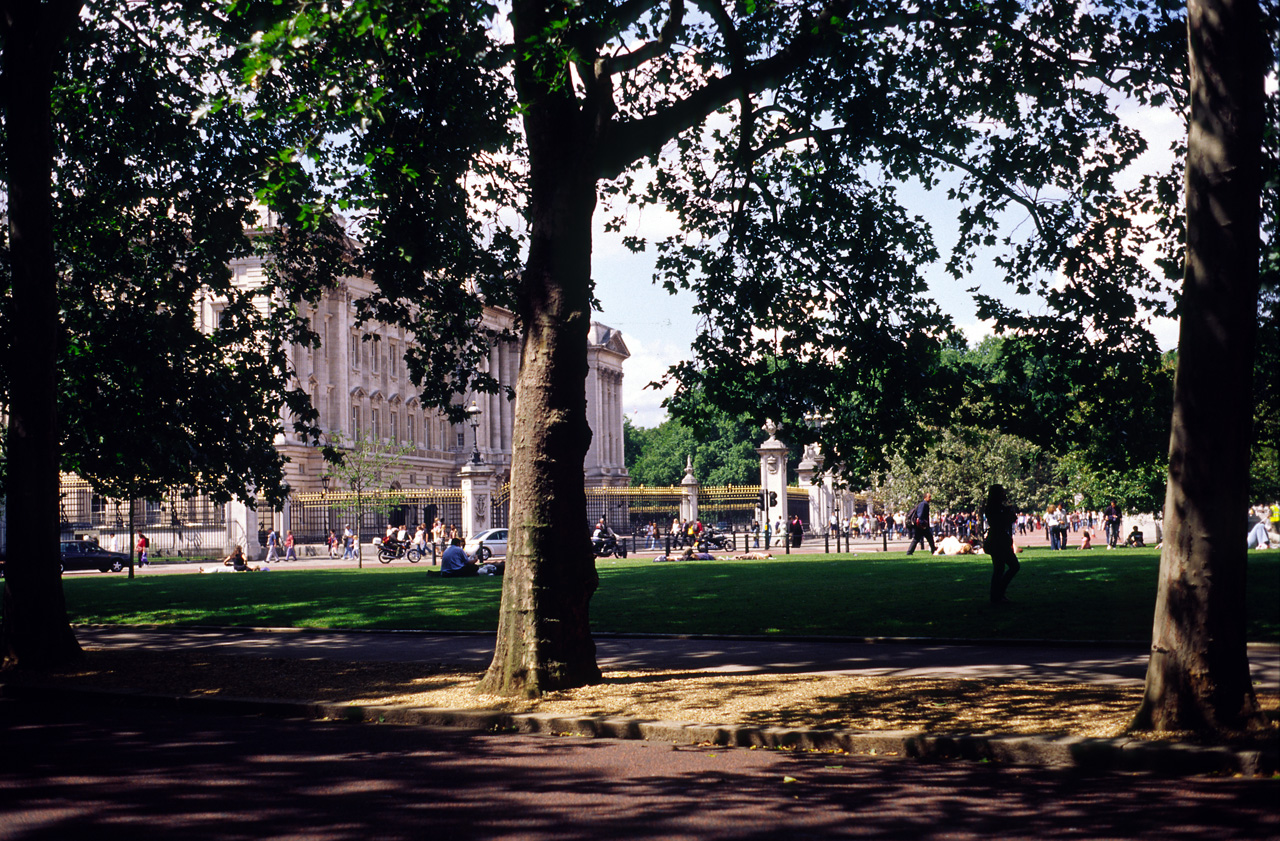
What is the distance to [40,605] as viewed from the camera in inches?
527

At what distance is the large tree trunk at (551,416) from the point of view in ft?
34.5

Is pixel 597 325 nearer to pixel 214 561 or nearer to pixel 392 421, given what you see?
pixel 392 421

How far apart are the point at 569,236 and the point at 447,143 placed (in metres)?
3.37

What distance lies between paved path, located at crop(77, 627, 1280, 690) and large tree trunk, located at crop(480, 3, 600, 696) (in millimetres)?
1933

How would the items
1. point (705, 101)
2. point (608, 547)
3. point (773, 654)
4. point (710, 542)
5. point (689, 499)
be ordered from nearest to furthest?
point (705, 101), point (773, 654), point (608, 547), point (710, 542), point (689, 499)

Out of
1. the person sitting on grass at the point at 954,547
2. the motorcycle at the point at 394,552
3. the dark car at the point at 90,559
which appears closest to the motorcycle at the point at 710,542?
the person sitting on grass at the point at 954,547

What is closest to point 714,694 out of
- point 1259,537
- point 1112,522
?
point 1259,537

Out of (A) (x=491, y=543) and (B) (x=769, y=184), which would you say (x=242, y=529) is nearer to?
(A) (x=491, y=543)

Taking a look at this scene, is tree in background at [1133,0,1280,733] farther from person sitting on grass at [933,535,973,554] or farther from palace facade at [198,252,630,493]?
palace facade at [198,252,630,493]

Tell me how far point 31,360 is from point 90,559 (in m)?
38.3

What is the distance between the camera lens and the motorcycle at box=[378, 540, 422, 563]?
4734cm

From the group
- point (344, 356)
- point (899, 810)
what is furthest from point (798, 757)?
point (344, 356)

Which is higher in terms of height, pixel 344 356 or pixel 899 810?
pixel 344 356

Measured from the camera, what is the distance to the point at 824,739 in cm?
826
